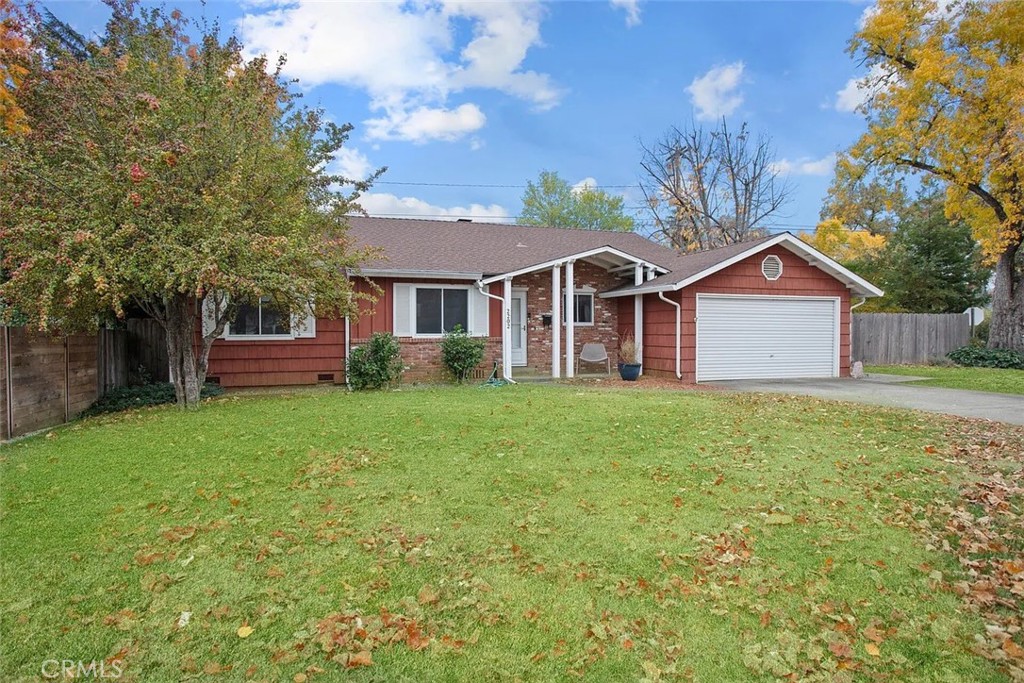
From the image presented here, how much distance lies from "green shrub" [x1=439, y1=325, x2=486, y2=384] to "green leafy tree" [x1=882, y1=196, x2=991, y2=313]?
1936 cm

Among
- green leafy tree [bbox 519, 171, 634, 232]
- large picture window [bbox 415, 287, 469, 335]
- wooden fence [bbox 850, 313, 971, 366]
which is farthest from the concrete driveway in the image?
green leafy tree [bbox 519, 171, 634, 232]

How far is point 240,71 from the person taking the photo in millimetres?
9469

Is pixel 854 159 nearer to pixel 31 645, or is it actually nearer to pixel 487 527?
pixel 487 527

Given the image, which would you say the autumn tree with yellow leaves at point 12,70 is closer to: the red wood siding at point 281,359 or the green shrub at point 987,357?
the red wood siding at point 281,359

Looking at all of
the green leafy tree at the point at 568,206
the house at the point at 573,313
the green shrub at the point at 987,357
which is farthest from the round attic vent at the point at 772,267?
the green leafy tree at the point at 568,206

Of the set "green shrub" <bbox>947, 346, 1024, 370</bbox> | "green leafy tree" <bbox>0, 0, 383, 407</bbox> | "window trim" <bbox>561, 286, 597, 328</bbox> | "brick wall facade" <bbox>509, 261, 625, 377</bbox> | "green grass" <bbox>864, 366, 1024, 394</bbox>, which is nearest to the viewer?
"green leafy tree" <bbox>0, 0, 383, 407</bbox>

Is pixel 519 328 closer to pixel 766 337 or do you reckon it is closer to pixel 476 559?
pixel 766 337

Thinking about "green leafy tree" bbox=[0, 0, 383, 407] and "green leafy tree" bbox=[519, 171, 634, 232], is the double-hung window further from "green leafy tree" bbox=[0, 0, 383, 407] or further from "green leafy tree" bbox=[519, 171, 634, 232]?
"green leafy tree" bbox=[519, 171, 634, 232]

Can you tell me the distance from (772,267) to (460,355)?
316 inches

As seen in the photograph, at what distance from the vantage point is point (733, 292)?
45.5ft

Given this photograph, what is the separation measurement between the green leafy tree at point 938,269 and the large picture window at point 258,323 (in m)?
23.1

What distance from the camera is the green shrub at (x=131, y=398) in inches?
369

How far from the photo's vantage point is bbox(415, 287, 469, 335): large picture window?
523 inches

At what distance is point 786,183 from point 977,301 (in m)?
11.0
